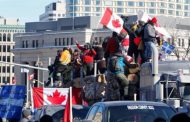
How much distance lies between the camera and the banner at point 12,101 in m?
25.9

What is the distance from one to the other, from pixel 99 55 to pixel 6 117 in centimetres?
339

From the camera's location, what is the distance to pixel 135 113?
51.3ft

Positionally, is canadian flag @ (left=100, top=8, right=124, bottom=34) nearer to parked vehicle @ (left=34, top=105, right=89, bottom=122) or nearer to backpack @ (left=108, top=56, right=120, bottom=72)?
backpack @ (left=108, top=56, right=120, bottom=72)

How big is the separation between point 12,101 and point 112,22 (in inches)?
130

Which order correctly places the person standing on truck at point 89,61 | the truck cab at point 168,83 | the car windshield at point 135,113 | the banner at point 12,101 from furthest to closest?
1. the person standing on truck at point 89,61
2. the banner at point 12,101
3. the truck cab at point 168,83
4. the car windshield at point 135,113

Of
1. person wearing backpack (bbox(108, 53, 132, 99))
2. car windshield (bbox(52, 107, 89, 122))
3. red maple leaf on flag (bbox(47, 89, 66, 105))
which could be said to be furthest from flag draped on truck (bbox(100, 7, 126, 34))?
car windshield (bbox(52, 107, 89, 122))

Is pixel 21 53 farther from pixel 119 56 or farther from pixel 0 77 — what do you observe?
pixel 119 56

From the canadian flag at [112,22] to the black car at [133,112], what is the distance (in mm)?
9430

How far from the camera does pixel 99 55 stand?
1079 inches

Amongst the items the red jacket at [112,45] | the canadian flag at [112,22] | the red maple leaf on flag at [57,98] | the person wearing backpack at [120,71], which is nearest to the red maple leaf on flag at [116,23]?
the canadian flag at [112,22]

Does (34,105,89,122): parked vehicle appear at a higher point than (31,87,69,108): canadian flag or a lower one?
lower

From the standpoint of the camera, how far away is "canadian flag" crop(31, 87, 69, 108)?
2683 cm

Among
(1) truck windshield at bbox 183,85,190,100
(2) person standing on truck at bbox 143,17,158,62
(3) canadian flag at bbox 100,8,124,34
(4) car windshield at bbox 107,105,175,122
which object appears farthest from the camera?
(3) canadian flag at bbox 100,8,124,34

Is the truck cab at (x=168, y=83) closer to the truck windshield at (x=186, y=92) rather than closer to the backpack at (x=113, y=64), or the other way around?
the truck windshield at (x=186, y=92)
